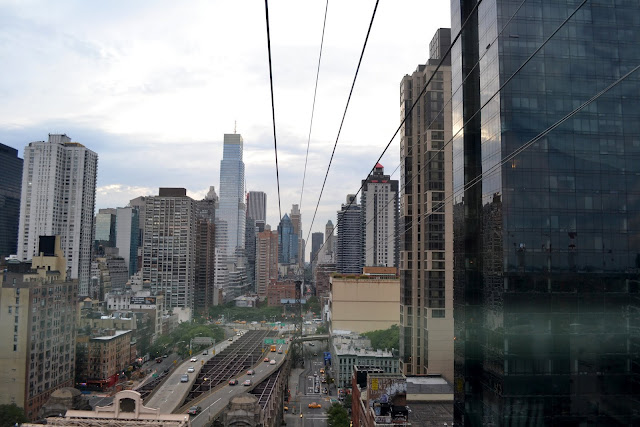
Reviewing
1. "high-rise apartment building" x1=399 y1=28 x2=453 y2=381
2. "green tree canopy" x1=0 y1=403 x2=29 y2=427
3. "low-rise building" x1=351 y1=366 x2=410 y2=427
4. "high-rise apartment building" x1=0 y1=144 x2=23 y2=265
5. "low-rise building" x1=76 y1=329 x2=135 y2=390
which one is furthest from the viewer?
"high-rise apartment building" x1=0 y1=144 x2=23 y2=265

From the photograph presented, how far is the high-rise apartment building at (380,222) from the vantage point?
244 ft

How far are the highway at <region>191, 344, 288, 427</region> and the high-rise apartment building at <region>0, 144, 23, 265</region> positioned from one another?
98.9 feet

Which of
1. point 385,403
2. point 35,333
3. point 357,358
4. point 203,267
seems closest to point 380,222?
point 203,267

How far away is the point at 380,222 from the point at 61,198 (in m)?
45.5

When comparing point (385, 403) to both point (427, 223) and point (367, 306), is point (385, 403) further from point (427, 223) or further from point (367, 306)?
point (367, 306)

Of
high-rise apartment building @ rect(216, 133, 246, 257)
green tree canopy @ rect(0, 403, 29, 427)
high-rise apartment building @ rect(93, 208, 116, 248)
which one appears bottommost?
green tree canopy @ rect(0, 403, 29, 427)

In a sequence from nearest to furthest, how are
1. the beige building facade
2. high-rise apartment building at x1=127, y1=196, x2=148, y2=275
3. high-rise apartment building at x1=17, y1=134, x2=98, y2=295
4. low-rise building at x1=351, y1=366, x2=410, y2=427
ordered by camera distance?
1. low-rise building at x1=351, y1=366, x2=410, y2=427
2. the beige building facade
3. high-rise apartment building at x1=17, y1=134, x2=98, y2=295
4. high-rise apartment building at x1=127, y1=196, x2=148, y2=275

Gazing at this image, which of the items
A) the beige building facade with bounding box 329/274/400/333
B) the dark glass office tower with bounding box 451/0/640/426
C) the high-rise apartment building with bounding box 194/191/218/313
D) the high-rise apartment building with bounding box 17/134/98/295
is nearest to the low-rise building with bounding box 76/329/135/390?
the beige building facade with bounding box 329/274/400/333

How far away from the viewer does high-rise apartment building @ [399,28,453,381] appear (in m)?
27.7

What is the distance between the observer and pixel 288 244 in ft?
486

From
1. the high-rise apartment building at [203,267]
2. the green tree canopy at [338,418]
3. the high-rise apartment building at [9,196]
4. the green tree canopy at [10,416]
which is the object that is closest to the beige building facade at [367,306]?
the green tree canopy at [338,418]

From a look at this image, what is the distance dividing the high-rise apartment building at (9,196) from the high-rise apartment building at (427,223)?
39.7 meters

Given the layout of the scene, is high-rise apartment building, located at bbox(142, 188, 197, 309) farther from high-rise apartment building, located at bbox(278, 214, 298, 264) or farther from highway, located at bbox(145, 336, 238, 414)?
high-rise apartment building, located at bbox(278, 214, 298, 264)

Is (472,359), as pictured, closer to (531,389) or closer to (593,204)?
(531,389)
